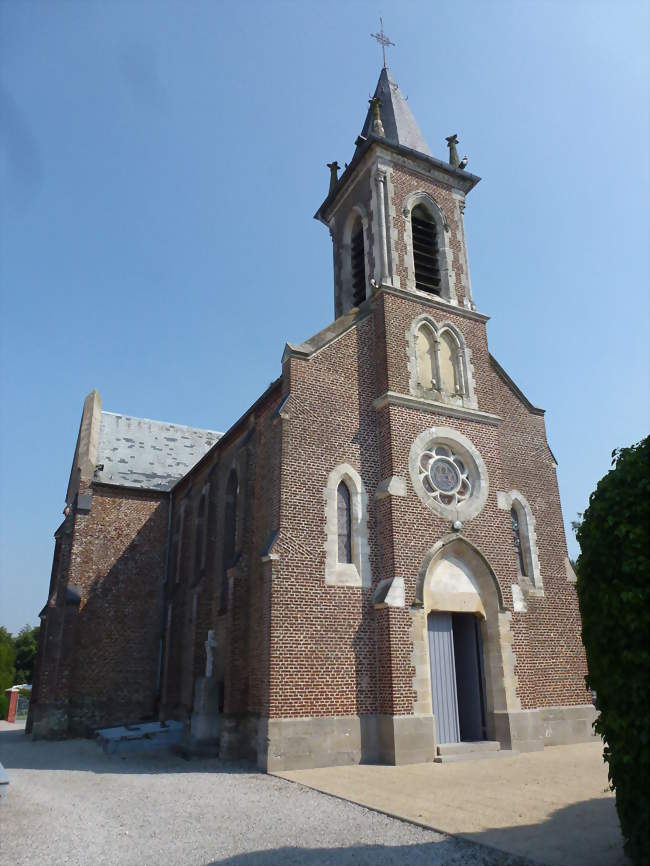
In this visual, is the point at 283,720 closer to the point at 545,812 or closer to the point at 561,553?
the point at 545,812

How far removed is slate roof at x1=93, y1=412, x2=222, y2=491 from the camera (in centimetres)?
2481

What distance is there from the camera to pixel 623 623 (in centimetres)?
540

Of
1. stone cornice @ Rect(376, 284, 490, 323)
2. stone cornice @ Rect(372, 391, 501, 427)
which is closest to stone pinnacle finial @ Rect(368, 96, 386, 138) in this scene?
stone cornice @ Rect(376, 284, 490, 323)

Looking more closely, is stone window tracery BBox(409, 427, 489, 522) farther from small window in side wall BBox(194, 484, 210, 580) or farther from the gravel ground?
small window in side wall BBox(194, 484, 210, 580)

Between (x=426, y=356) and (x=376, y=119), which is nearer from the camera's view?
(x=426, y=356)

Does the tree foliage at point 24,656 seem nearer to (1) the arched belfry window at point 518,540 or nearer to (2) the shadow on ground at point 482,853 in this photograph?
(1) the arched belfry window at point 518,540

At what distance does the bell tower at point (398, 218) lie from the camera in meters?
17.7

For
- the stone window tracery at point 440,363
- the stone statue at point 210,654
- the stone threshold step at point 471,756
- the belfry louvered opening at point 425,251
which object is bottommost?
the stone threshold step at point 471,756

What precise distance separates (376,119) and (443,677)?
52.6 feet

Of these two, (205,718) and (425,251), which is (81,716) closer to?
(205,718)

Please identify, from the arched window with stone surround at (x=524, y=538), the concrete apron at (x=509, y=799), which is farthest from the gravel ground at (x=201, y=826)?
the arched window with stone surround at (x=524, y=538)

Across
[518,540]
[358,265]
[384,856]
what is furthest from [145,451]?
→ [384,856]

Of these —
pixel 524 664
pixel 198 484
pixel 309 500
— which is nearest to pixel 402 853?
pixel 309 500

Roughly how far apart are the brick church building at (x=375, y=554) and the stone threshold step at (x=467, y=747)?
71 millimetres
